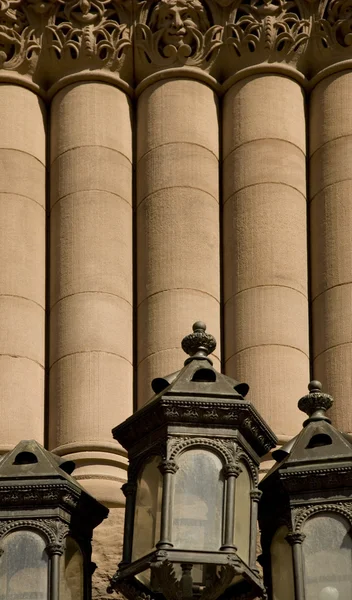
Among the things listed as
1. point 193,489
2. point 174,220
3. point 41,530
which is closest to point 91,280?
point 174,220

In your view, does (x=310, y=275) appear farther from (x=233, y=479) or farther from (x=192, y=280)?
(x=233, y=479)

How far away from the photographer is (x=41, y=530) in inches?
615

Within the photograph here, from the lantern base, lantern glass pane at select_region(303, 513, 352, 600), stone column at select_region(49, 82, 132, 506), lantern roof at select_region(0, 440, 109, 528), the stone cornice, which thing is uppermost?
the stone cornice

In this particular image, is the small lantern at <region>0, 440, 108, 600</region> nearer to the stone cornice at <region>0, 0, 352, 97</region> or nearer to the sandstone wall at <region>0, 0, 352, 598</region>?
the sandstone wall at <region>0, 0, 352, 598</region>

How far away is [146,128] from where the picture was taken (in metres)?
22.4

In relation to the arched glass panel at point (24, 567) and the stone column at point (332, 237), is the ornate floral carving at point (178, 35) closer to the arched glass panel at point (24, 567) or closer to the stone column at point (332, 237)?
the stone column at point (332, 237)

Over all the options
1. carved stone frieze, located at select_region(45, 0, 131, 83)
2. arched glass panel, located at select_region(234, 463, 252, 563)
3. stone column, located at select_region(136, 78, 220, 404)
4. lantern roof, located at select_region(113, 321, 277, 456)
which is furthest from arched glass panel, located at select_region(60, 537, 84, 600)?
carved stone frieze, located at select_region(45, 0, 131, 83)

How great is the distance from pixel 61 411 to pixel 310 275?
2642mm

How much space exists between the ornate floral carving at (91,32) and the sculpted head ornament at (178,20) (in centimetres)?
33

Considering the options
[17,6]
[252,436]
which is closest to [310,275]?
[17,6]

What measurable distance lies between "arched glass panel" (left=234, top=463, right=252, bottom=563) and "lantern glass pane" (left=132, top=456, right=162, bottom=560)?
1.65 ft

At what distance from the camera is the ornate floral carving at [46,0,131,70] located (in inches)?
893

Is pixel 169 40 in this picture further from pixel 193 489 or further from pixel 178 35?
pixel 193 489

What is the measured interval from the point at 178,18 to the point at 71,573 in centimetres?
814
